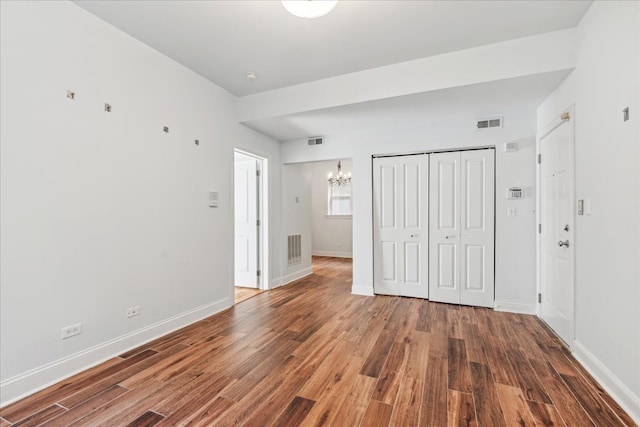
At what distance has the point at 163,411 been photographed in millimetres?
1879

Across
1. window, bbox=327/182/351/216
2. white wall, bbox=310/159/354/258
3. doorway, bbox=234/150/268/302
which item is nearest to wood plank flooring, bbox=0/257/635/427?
doorway, bbox=234/150/268/302

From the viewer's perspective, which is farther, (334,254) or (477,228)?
(334,254)

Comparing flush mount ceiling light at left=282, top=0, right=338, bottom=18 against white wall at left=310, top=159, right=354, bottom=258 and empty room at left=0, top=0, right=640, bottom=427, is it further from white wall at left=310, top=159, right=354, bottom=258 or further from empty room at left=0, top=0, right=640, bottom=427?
white wall at left=310, top=159, right=354, bottom=258

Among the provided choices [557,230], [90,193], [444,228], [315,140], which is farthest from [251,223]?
[557,230]

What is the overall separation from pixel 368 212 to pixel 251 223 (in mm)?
2023

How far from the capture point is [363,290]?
469 cm

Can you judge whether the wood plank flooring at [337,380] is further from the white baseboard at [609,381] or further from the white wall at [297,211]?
the white wall at [297,211]

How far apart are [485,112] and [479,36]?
1.28 metres

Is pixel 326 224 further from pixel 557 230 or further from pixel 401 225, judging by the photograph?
pixel 557 230

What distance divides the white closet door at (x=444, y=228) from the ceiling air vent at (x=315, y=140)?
1.85m

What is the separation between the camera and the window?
895cm

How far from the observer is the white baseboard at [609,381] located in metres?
1.79

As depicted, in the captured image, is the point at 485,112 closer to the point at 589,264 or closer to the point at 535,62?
the point at 535,62

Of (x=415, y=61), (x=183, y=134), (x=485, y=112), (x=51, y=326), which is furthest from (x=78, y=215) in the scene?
(x=485, y=112)
